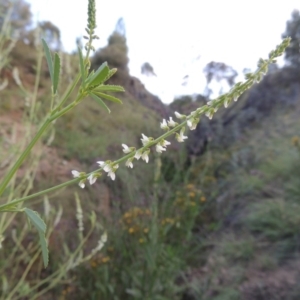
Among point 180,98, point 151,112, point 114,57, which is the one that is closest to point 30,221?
point 180,98

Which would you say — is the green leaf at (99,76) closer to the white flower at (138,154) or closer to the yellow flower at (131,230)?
the white flower at (138,154)

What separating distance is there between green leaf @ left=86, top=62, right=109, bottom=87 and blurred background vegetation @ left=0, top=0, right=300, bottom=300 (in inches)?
36.5

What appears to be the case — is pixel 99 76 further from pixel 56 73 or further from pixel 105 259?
pixel 105 259

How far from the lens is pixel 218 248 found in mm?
3406

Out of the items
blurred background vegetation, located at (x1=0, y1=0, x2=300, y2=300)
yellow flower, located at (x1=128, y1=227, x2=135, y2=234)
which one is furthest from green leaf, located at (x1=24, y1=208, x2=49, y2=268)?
yellow flower, located at (x1=128, y1=227, x2=135, y2=234)

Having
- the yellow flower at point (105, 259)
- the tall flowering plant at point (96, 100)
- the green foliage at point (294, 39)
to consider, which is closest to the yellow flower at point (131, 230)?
the yellow flower at point (105, 259)

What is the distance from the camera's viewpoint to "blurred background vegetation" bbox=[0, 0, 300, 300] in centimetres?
248

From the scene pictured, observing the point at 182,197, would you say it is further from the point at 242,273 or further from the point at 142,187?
the point at 242,273

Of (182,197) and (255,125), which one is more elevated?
(255,125)

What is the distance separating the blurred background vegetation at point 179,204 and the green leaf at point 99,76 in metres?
0.93

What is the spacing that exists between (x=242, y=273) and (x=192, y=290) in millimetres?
318

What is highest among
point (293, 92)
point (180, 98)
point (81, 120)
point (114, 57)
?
point (114, 57)

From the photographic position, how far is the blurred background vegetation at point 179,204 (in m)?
2.48

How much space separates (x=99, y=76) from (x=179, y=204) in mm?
3169
